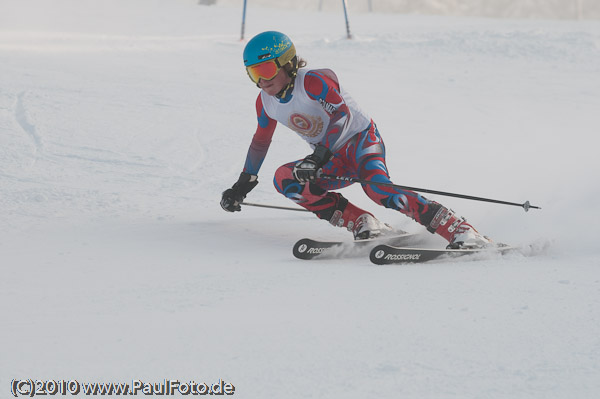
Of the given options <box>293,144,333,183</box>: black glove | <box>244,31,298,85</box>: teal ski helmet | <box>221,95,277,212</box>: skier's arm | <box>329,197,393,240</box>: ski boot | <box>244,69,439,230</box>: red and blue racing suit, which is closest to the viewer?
<box>293,144,333,183</box>: black glove

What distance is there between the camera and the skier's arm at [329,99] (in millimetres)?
4246

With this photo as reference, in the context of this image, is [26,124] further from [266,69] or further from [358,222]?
[358,222]

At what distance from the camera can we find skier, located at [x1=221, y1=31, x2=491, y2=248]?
415 cm

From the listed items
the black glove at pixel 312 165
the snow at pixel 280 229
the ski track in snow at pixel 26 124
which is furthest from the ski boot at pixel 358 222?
the ski track in snow at pixel 26 124

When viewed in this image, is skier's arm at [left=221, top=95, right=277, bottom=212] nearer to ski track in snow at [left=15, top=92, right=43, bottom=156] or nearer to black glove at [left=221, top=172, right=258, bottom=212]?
black glove at [left=221, top=172, right=258, bottom=212]

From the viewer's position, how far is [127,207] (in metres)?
5.36

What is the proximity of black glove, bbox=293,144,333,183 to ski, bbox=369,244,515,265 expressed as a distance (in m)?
0.51

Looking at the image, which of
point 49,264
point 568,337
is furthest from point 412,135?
point 568,337

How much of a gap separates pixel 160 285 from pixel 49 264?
76cm

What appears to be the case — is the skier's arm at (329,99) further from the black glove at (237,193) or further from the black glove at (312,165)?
the black glove at (237,193)

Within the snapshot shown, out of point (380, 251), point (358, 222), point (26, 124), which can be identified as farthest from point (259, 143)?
point (26, 124)

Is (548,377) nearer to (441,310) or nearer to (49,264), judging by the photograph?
(441,310)

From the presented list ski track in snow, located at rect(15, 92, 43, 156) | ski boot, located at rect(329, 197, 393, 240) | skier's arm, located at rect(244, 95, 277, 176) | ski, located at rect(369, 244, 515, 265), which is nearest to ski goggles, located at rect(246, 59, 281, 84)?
skier's arm, located at rect(244, 95, 277, 176)

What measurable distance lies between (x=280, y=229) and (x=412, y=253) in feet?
4.24
